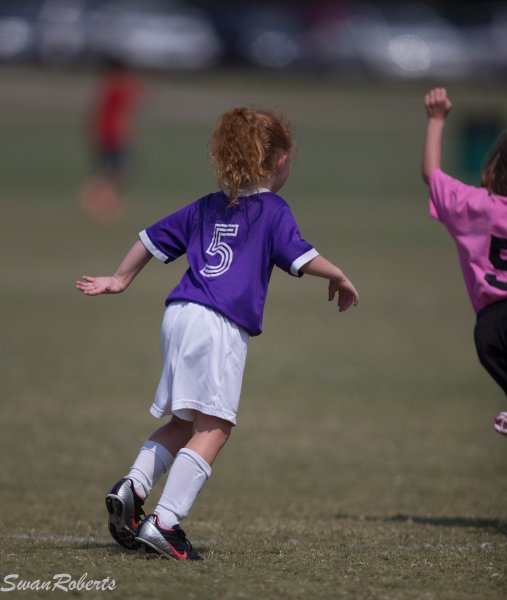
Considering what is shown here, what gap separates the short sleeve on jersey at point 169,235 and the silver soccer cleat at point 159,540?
1.09 metres

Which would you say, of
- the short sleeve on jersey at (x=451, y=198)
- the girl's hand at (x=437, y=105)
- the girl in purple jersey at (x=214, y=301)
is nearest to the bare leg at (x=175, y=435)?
the girl in purple jersey at (x=214, y=301)

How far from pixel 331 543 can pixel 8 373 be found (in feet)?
16.1

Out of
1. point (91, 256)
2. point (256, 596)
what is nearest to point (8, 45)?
point (91, 256)

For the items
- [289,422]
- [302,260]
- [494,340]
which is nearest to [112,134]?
[289,422]

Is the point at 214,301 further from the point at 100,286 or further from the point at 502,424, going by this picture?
the point at 502,424

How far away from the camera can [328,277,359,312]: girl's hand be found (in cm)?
447

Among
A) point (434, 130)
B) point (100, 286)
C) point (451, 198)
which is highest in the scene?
point (434, 130)

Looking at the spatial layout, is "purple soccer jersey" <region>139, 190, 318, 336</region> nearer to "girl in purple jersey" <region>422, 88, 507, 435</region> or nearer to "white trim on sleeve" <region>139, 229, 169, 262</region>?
"white trim on sleeve" <region>139, 229, 169, 262</region>

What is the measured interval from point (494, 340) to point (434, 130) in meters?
1.09

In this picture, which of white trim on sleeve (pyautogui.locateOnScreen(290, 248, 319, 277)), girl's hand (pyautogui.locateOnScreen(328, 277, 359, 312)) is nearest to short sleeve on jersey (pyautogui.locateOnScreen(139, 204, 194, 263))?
white trim on sleeve (pyautogui.locateOnScreen(290, 248, 319, 277))

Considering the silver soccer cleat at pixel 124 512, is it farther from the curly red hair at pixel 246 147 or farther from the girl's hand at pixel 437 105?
the girl's hand at pixel 437 105

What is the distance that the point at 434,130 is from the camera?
5.25 metres

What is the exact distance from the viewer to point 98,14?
36281mm

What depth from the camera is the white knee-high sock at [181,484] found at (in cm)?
440
